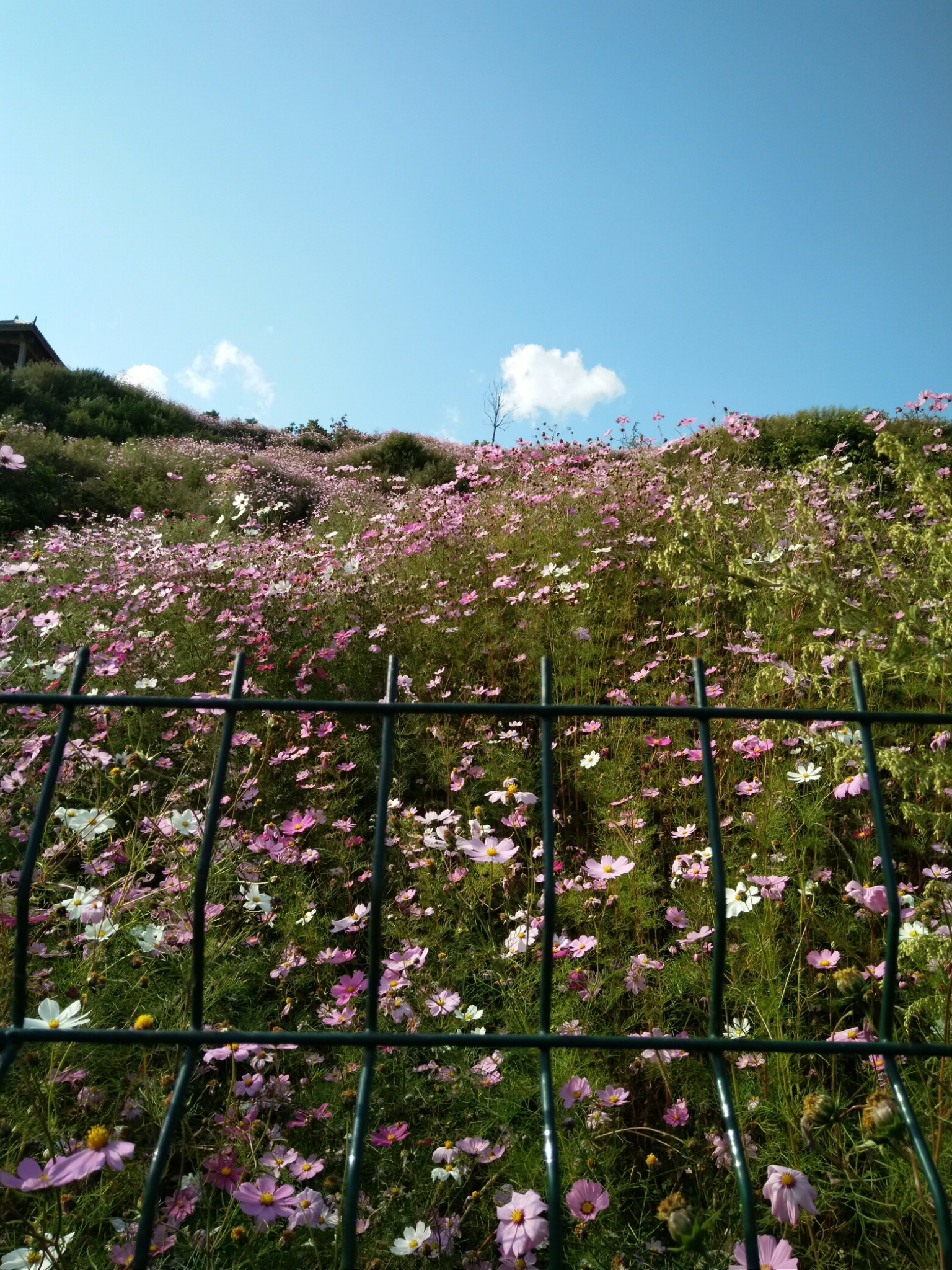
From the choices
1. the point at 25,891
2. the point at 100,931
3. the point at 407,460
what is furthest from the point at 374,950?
the point at 407,460

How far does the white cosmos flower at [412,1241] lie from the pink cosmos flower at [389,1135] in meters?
0.18

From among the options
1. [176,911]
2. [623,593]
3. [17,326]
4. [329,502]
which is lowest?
[176,911]

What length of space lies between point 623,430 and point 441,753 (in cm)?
374

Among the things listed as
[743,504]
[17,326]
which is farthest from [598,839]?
[17,326]

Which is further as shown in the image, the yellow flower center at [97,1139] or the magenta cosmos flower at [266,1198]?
the magenta cosmos flower at [266,1198]

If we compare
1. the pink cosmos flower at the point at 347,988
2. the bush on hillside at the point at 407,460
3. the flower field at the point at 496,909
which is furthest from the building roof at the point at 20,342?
the pink cosmos flower at the point at 347,988

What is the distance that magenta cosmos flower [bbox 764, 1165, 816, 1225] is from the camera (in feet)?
3.60

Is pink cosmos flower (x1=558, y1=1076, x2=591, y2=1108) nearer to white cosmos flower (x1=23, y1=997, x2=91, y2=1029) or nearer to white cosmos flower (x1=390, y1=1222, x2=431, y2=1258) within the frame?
white cosmos flower (x1=390, y1=1222, x2=431, y2=1258)

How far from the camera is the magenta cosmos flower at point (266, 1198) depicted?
1245 mm

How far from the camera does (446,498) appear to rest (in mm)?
5691

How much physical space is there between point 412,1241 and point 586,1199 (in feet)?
1.01

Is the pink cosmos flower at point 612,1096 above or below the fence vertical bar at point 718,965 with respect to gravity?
below

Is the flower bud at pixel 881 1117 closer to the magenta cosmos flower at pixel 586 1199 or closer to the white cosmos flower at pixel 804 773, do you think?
the magenta cosmos flower at pixel 586 1199

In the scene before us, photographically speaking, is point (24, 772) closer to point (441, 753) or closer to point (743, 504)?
point (441, 753)
